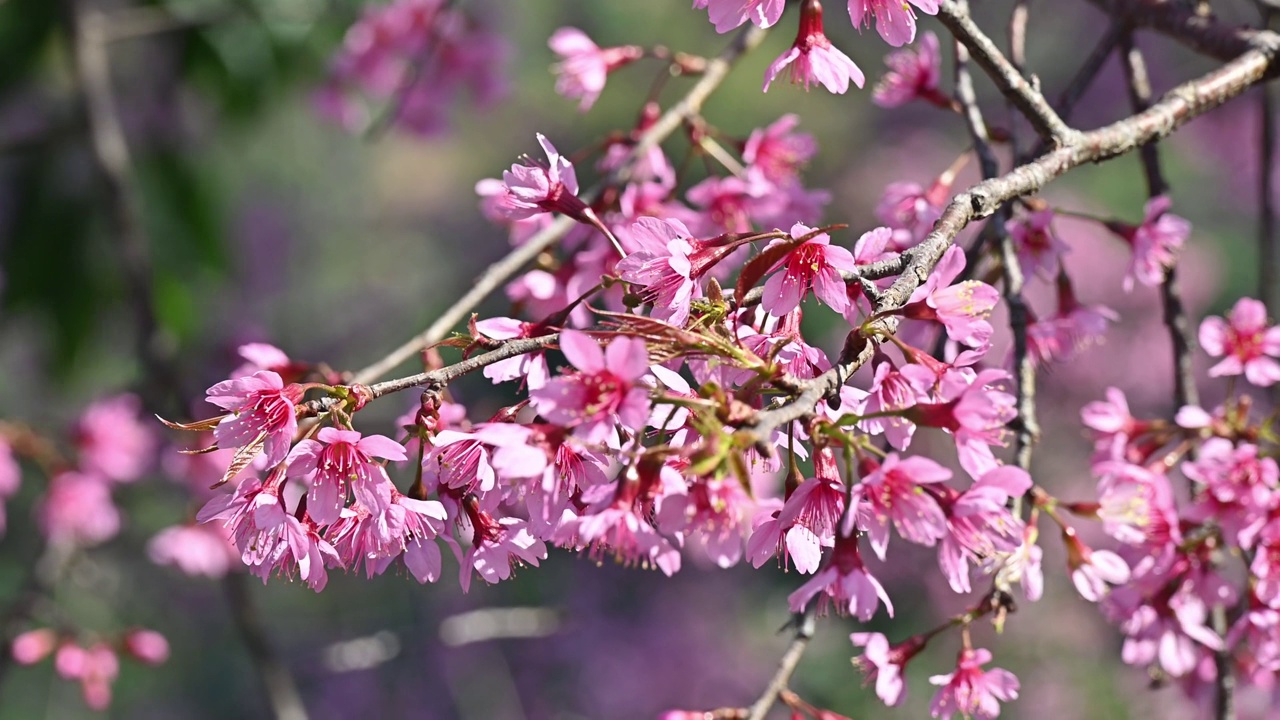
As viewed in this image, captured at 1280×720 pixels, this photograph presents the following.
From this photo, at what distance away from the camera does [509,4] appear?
9.05m

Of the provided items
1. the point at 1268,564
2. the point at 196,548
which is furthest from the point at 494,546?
the point at 196,548

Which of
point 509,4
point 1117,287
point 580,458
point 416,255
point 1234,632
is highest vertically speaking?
point 580,458

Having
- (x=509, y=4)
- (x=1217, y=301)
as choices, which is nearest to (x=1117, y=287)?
(x=1217, y=301)

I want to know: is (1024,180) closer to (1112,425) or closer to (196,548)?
(1112,425)

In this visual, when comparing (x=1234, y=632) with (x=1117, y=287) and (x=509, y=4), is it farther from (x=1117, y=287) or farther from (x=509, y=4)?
(x=509, y=4)

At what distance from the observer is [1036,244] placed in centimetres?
123

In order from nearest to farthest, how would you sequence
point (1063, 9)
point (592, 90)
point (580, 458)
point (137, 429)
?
point (580, 458), point (592, 90), point (137, 429), point (1063, 9)

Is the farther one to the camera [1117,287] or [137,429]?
[1117,287]

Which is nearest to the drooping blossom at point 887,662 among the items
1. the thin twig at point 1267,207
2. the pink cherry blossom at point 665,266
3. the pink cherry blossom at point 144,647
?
the pink cherry blossom at point 665,266

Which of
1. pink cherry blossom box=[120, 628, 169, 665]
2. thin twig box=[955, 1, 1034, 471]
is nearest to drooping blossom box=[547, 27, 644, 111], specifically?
thin twig box=[955, 1, 1034, 471]

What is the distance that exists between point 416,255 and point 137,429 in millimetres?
7000

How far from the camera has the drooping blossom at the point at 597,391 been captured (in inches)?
28.2

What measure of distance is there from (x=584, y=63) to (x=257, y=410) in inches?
34.8

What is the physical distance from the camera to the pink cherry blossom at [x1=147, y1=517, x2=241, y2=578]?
223 cm
